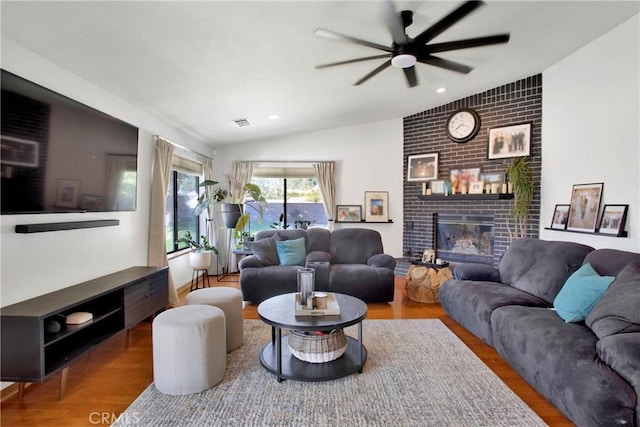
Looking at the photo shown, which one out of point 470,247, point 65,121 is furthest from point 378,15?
point 470,247

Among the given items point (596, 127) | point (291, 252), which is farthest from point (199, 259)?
point (596, 127)

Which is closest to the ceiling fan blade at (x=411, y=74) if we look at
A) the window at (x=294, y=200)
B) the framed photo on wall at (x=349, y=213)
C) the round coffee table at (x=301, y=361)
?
the round coffee table at (x=301, y=361)

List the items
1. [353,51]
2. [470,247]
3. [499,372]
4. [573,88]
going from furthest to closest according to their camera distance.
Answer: [470,247]
[573,88]
[353,51]
[499,372]

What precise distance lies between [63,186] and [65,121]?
493mm

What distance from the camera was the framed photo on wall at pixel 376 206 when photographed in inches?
237

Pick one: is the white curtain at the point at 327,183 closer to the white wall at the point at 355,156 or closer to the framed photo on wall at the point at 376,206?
the white wall at the point at 355,156

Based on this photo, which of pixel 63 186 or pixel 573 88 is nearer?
pixel 63 186

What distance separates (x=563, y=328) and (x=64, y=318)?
3.43 metres

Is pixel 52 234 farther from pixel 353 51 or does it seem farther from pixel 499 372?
pixel 499 372

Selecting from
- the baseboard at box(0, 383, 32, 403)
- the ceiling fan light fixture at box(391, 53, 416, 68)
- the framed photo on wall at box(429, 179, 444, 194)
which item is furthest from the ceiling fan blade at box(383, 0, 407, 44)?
the baseboard at box(0, 383, 32, 403)

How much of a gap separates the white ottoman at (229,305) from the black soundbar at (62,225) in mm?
1043

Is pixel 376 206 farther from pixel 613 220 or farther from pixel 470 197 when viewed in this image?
pixel 613 220

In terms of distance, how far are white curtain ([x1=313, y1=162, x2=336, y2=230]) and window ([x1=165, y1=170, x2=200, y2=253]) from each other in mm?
2178

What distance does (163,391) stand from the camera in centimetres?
214
